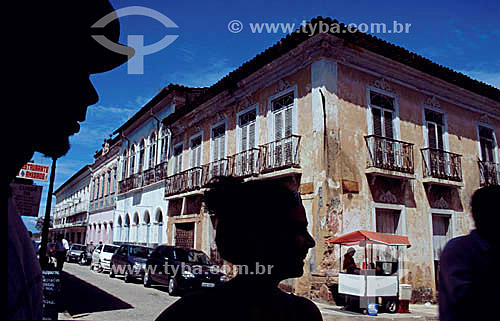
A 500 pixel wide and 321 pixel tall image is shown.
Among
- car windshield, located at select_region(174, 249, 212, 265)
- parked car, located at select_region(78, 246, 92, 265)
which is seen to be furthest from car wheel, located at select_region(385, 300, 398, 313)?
parked car, located at select_region(78, 246, 92, 265)

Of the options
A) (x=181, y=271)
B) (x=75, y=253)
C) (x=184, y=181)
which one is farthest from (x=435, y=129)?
(x=75, y=253)

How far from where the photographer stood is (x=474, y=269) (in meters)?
2.33

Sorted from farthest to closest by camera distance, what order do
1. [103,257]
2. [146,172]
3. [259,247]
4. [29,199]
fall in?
[146,172] → [103,257] → [29,199] → [259,247]

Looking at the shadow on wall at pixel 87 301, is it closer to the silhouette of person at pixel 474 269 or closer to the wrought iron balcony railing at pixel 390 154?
the silhouette of person at pixel 474 269

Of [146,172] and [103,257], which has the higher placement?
[146,172]

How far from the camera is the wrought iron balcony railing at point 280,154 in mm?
13008

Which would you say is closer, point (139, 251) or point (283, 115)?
point (283, 115)

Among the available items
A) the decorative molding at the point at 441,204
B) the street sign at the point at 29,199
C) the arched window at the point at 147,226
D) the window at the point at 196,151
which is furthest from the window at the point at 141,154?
the decorative molding at the point at 441,204

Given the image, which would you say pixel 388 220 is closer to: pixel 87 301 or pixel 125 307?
pixel 125 307

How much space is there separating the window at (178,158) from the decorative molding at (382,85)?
36.2 ft

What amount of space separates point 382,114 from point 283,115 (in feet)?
11.0

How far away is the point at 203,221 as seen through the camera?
18.0 meters

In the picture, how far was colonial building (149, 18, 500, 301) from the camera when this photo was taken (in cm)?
1227

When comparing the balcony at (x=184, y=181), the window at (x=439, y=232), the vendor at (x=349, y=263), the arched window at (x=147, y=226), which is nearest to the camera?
the vendor at (x=349, y=263)
